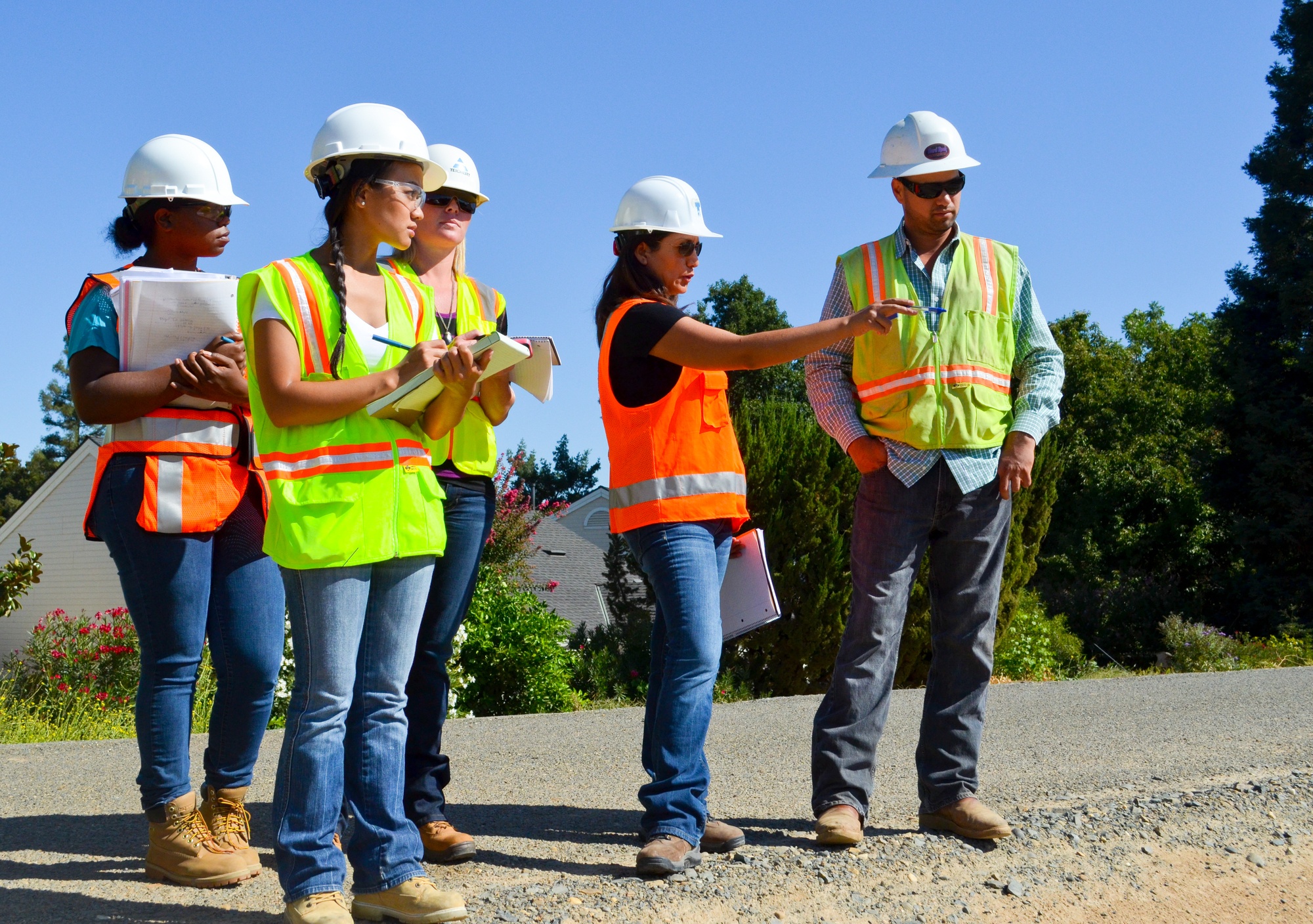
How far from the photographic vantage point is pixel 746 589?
4164mm

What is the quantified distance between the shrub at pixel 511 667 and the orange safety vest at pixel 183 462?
22.7ft

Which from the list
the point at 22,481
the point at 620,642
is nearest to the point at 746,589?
the point at 620,642

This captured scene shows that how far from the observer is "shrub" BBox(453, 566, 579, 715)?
1045 cm

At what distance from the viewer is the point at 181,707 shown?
11.8ft

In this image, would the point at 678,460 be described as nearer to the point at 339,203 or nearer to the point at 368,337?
the point at 368,337

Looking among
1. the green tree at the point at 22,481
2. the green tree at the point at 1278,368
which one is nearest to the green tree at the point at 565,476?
the green tree at the point at 22,481

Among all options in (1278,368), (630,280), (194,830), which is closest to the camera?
(194,830)

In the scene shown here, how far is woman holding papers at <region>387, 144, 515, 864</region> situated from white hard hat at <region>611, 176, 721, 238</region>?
566mm

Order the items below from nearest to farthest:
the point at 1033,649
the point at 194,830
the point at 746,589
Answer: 1. the point at 194,830
2. the point at 746,589
3. the point at 1033,649

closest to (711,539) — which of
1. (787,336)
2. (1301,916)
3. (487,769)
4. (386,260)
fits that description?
(787,336)

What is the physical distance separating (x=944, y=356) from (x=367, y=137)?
2039mm

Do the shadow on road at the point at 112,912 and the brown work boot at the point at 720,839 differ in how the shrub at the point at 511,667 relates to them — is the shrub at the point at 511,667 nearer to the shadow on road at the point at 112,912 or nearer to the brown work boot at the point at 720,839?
the brown work boot at the point at 720,839

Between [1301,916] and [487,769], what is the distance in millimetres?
3552

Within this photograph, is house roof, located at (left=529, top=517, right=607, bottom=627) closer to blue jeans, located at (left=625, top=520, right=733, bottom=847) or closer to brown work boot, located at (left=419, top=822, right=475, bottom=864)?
brown work boot, located at (left=419, top=822, right=475, bottom=864)
